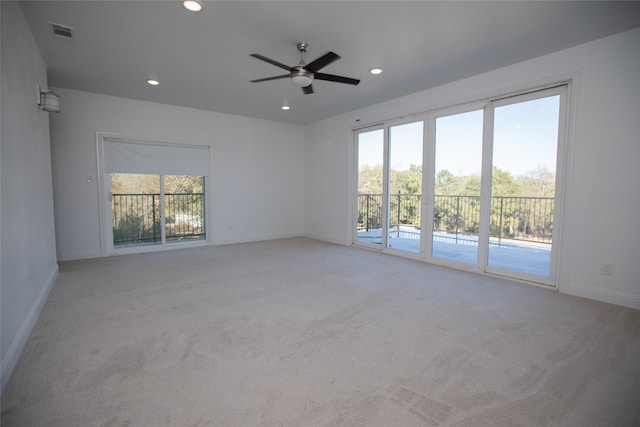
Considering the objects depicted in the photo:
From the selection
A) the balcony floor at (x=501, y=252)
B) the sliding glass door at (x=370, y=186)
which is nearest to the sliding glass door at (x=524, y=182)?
the balcony floor at (x=501, y=252)

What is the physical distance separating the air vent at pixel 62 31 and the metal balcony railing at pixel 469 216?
4714mm

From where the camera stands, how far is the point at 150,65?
12.3ft

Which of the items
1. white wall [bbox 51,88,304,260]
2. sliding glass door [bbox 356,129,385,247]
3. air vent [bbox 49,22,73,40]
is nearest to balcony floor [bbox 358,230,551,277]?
sliding glass door [bbox 356,129,385,247]

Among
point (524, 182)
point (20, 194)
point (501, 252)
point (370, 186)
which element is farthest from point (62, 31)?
point (501, 252)

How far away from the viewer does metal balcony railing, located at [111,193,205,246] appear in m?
5.41

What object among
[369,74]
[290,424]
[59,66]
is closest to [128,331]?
[290,424]

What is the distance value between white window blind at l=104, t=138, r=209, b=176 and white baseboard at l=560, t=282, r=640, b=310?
19.7ft

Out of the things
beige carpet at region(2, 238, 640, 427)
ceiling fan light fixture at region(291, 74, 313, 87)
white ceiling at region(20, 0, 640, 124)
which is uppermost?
white ceiling at region(20, 0, 640, 124)

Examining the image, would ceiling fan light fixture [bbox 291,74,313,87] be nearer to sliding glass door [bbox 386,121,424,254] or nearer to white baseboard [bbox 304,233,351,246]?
sliding glass door [bbox 386,121,424,254]

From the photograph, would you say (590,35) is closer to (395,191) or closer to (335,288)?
(395,191)

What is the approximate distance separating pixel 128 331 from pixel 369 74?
3.91 meters

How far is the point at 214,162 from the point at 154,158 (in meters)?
1.07

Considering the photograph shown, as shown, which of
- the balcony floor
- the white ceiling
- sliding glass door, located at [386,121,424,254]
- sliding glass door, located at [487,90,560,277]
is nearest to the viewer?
the white ceiling

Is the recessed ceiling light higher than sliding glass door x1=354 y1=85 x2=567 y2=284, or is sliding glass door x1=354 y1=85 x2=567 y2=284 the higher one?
the recessed ceiling light
